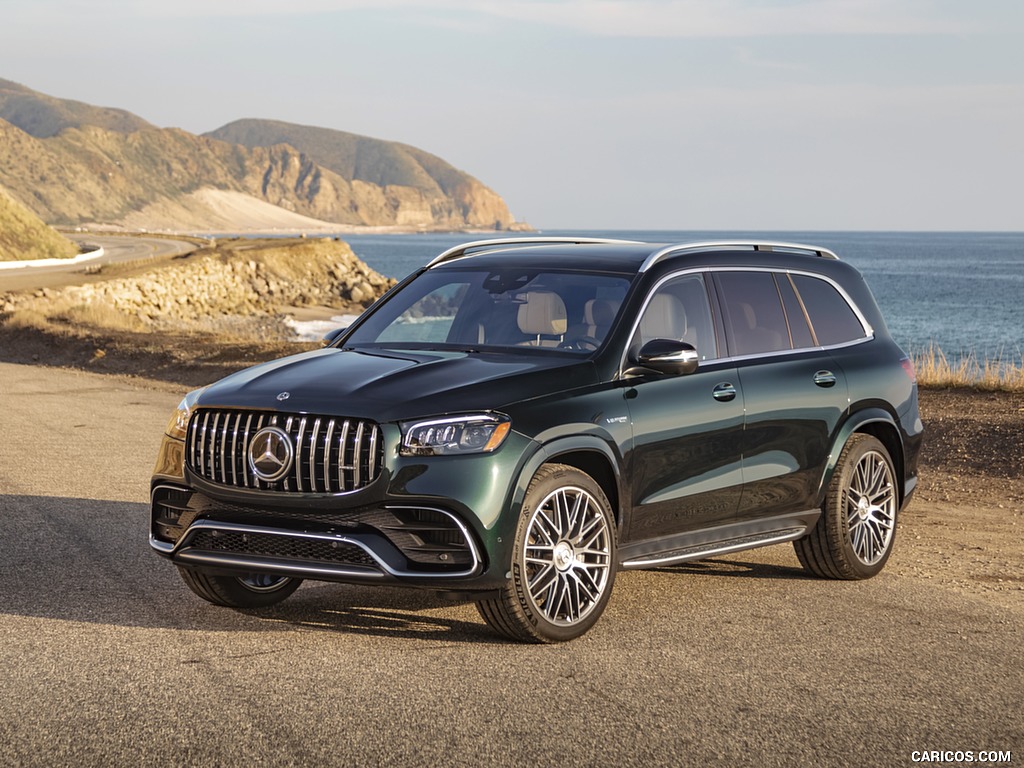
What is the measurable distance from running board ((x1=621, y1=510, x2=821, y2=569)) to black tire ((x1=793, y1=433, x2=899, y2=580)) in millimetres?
155

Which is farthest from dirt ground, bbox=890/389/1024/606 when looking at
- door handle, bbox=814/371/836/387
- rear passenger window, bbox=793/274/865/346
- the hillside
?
the hillside

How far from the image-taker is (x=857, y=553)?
A: 323 inches

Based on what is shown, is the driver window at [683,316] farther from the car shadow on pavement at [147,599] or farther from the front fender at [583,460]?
the car shadow on pavement at [147,599]

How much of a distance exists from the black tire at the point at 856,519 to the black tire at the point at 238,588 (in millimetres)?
3070

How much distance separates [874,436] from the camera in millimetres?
8594

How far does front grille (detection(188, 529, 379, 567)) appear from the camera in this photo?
6188 mm

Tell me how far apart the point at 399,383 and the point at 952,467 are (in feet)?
27.6

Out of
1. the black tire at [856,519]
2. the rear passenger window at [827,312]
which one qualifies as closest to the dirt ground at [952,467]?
the black tire at [856,519]

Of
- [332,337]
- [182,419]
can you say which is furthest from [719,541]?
[182,419]

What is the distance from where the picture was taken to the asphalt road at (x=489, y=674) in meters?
5.05

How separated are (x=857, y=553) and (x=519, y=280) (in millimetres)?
2583

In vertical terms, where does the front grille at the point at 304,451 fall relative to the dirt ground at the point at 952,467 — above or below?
above

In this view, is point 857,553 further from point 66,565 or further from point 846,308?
point 66,565

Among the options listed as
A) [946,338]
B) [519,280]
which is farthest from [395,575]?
[946,338]
